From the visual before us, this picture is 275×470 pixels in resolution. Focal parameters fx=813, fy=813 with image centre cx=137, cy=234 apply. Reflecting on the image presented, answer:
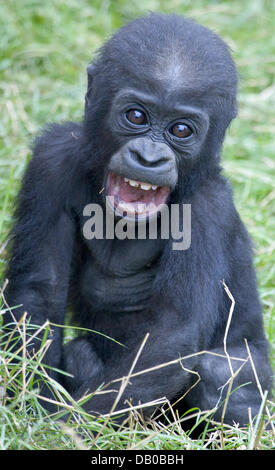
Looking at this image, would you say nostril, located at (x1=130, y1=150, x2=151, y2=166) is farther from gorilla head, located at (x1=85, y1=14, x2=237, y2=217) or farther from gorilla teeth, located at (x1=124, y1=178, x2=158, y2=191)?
gorilla teeth, located at (x1=124, y1=178, x2=158, y2=191)

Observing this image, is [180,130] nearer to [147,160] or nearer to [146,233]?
[147,160]

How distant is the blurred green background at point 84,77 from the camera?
718 centimetres

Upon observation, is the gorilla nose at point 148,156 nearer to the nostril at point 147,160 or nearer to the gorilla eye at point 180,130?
the nostril at point 147,160

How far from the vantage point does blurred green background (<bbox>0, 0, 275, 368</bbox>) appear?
7176 millimetres

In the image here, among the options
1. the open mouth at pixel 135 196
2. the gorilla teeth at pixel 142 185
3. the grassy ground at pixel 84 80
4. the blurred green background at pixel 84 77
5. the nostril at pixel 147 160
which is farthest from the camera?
the blurred green background at pixel 84 77

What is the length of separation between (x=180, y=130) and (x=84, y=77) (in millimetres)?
4135

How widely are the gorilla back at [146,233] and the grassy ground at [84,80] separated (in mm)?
595

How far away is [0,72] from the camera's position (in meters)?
8.28

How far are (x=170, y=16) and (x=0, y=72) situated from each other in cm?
379

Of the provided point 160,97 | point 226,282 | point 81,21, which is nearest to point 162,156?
point 160,97

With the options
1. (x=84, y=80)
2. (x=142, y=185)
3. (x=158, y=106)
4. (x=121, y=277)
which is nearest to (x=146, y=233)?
(x=121, y=277)

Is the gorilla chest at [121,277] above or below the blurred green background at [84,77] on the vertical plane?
below

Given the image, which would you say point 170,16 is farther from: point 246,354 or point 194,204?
point 246,354

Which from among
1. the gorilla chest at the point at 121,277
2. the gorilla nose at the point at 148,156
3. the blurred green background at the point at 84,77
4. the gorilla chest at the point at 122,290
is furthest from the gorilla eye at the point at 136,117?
the blurred green background at the point at 84,77
